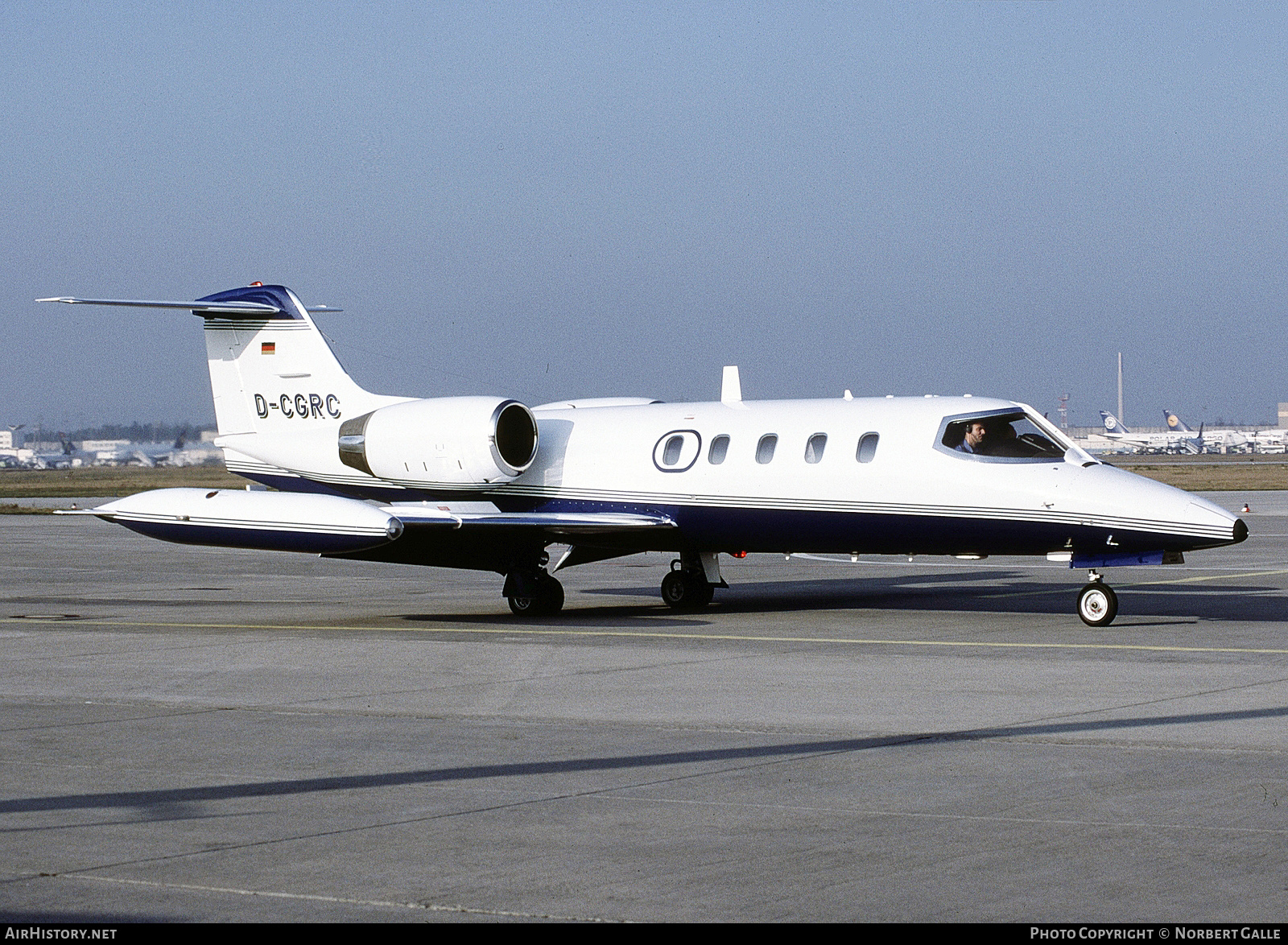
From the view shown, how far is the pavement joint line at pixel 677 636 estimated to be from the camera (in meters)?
15.9

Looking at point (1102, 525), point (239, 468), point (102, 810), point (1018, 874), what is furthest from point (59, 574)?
point (1018, 874)

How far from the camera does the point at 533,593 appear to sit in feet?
69.0

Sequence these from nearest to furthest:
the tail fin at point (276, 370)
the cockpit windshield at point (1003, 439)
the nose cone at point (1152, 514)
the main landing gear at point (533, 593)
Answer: the nose cone at point (1152, 514) < the cockpit windshield at point (1003, 439) < the main landing gear at point (533, 593) < the tail fin at point (276, 370)

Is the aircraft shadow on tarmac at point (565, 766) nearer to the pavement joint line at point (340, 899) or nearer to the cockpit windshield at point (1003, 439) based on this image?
the pavement joint line at point (340, 899)

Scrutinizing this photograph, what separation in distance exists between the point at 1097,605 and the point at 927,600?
16.3 feet

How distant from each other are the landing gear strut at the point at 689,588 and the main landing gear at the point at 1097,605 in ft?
18.8

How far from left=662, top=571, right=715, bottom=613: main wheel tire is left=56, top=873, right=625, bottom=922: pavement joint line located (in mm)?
15375

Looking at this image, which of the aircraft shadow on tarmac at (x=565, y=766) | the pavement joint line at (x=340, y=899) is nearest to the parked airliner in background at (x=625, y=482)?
the aircraft shadow on tarmac at (x=565, y=766)

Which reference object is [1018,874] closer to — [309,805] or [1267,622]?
[309,805]

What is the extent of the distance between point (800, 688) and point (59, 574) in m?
20.8

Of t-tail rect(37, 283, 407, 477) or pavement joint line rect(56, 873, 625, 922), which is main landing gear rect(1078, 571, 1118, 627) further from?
pavement joint line rect(56, 873, 625, 922)

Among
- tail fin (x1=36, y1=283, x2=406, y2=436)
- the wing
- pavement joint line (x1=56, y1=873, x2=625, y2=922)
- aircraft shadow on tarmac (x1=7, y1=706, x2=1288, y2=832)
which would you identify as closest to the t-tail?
tail fin (x1=36, y1=283, x2=406, y2=436)

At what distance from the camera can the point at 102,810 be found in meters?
8.42

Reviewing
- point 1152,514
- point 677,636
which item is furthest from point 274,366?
point 1152,514
